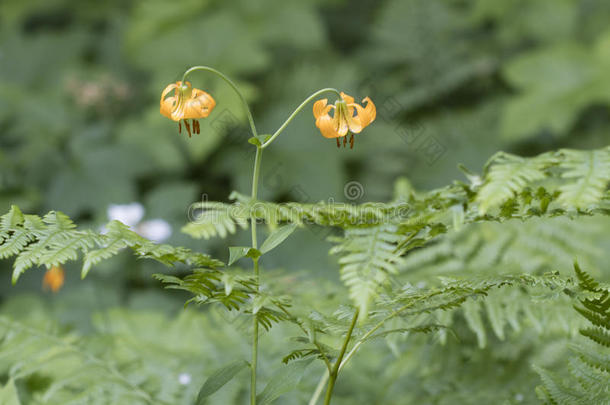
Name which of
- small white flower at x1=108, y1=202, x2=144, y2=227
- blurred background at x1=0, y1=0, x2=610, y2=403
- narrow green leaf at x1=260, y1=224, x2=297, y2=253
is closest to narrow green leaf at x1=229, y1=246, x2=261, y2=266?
narrow green leaf at x1=260, y1=224, x2=297, y2=253

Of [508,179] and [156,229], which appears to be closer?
[508,179]

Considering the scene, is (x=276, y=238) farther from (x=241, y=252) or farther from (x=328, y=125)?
(x=328, y=125)

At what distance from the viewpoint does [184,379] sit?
4.16 feet

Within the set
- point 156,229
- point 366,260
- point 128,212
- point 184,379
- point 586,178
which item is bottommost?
point 184,379

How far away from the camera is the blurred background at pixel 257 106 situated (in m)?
2.91

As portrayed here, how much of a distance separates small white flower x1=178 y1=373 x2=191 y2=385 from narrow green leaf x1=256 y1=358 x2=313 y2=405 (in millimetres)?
444

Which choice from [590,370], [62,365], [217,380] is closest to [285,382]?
[217,380]

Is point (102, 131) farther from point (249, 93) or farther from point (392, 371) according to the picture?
point (392, 371)

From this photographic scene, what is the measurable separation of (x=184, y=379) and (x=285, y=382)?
500 mm

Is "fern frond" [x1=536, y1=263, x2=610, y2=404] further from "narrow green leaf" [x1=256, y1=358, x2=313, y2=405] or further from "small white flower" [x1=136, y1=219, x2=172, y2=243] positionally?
"small white flower" [x1=136, y1=219, x2=172, y2=243]

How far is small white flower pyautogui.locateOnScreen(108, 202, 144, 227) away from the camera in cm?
277

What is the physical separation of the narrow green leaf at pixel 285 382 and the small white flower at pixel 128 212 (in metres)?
2.07

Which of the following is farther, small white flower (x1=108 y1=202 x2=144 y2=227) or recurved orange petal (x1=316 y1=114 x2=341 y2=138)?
small white flower (x1=108 y1=202 x2=144 y2=227)

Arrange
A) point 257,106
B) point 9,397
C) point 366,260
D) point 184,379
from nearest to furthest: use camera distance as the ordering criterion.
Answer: point 366,260, point 9,397, point 184,379, point 257,106
